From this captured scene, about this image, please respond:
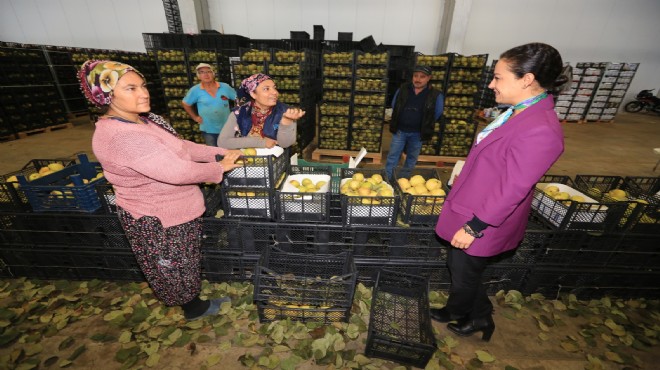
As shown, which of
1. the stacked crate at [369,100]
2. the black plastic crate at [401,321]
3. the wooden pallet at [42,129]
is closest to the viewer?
the black plastic crate at [401,321]

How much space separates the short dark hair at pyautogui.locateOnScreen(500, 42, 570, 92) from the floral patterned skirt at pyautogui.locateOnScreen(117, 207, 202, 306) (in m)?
2.35

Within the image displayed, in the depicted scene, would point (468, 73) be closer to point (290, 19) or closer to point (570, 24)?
point (290, 19)

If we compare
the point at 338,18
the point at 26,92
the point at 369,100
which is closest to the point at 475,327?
the point at 369,100

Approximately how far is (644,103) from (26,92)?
2827 cm

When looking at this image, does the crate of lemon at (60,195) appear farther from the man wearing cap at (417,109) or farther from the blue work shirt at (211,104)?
the man wearing cap at (417,109)

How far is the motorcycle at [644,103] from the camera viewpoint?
15.3 metres

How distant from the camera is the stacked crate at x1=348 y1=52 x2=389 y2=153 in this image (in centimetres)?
649

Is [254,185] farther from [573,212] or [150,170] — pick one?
[573,212]

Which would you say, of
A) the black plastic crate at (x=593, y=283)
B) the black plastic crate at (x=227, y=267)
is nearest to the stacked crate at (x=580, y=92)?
the black plastic crate at (x=593, y=283)

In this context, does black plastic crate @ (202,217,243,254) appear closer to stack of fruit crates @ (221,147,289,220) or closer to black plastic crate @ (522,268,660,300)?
stack of fruit crates @ (221,147,289,220)

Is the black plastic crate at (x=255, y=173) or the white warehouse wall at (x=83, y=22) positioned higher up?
the white warehouse wall at (x=83, y=22)

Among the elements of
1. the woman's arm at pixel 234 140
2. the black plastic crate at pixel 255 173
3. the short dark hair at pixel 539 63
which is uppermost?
the short dark hair at pixel 539 63

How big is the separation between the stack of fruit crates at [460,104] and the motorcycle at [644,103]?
16675 millimetres

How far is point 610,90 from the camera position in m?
12.9
